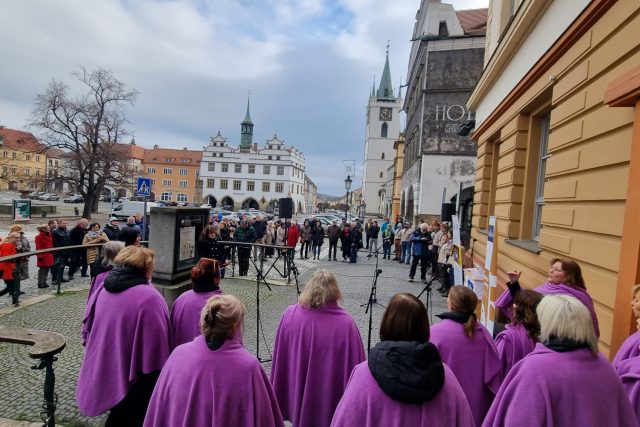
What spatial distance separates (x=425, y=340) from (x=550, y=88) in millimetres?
5160

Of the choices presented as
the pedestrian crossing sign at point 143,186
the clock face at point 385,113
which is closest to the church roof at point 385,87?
the clock face at point 385,113

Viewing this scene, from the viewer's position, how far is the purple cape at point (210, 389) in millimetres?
2037

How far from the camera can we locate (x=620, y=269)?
328 cm

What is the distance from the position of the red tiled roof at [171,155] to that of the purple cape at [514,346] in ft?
308

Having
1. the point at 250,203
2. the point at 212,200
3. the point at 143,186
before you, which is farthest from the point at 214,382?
the point at 212,200

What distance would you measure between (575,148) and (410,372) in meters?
4.06

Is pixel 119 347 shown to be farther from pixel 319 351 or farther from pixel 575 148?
pixel 575 148

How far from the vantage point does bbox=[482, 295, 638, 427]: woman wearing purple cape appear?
190 cm

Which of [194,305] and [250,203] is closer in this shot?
[194,305]

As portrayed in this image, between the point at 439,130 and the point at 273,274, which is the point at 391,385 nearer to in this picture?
the point at 273,274

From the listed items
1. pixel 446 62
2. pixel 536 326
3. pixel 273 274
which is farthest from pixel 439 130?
pixel 536 326

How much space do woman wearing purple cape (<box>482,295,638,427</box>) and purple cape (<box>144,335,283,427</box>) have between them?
140 centimetres

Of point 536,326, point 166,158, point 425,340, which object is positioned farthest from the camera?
point 166,158

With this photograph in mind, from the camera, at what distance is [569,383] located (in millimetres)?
1904
